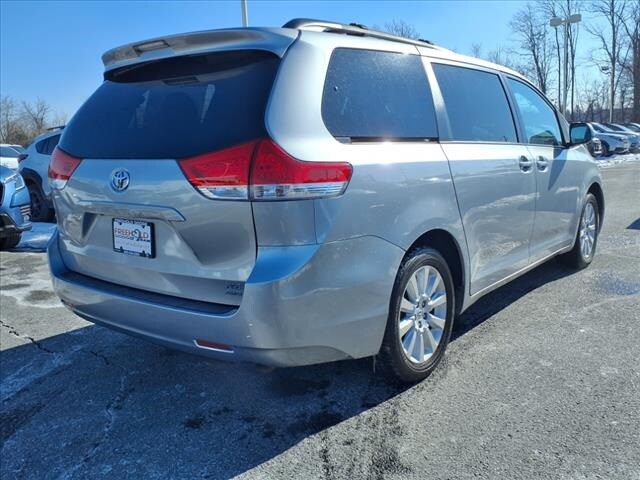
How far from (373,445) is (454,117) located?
6.52ft

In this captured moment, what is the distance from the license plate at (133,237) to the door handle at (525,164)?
2626mm

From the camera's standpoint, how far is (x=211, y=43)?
259 cm

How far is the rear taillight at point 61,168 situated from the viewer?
115 inches

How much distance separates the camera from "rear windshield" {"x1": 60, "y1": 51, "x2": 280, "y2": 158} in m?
2.40

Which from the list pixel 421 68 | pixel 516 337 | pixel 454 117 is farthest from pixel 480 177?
pixel 516 337

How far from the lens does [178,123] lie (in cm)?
257

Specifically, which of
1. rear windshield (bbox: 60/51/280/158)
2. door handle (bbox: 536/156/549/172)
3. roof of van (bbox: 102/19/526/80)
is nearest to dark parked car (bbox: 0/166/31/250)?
rear windshield (bbox: 60/51/280/158)

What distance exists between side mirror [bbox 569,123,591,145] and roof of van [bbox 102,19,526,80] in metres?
2.24

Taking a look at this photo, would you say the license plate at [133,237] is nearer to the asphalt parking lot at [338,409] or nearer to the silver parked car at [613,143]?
the asphalt parking lot at [338,409]

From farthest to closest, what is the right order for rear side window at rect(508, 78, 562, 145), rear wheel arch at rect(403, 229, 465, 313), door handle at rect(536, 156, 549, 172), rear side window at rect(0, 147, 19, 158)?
rear side window at rect(0, 147, 19, 158), rear side window at rect(508, 78, 562, 145), door handle at rect(536, 156, 549, 172), rear wheel arch at rect(403, 229, 465, 313)

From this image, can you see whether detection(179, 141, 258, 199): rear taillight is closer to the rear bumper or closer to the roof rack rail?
the rear bumper

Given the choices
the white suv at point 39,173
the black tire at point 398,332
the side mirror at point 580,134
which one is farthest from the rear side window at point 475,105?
the white suv at point 39,173

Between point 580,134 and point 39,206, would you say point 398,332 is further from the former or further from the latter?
point 39,206

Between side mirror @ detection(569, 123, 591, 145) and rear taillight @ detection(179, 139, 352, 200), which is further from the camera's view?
side mirror @ detection(569, 123, 591, 145)
